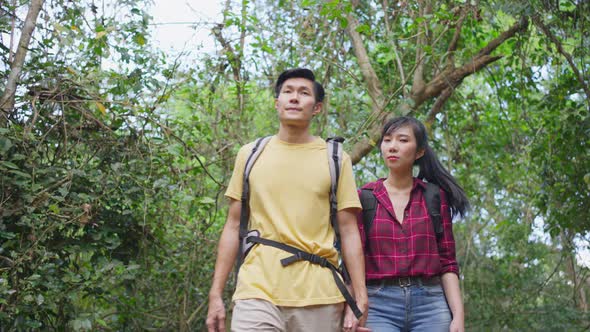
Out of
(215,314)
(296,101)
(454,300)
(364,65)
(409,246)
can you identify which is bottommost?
(215,314)

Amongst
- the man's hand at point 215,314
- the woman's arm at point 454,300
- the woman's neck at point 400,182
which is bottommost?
the man's hand at point 215,314

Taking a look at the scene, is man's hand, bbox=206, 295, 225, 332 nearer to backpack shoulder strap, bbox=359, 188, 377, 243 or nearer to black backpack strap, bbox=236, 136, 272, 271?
black backpack strap, bbox=236, 136, 272, 271

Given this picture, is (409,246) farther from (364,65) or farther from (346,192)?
(364,65)

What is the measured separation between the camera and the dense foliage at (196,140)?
179 inches

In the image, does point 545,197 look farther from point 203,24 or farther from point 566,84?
point 203,24

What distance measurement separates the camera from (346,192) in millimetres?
3527

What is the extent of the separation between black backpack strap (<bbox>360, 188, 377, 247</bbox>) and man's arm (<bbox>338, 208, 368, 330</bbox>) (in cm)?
22

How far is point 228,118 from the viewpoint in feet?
22.8

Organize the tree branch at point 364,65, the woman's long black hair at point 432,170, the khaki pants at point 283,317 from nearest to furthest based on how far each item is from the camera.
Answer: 1. the khaki pants at point 283,317
2. the woman's long black hair at point 432,170
3. the tree branch at point 364,65

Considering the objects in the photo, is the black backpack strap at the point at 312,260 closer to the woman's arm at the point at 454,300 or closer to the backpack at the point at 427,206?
the backpack at the point at 427,206

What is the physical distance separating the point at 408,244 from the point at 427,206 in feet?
0.83

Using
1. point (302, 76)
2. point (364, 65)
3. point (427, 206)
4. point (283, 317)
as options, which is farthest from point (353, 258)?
point (364, 65)

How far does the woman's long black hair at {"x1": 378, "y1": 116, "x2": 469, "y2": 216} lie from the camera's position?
3.87 meters

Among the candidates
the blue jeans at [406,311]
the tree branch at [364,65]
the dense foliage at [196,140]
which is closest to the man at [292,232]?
the blue jeans at [406,311]
